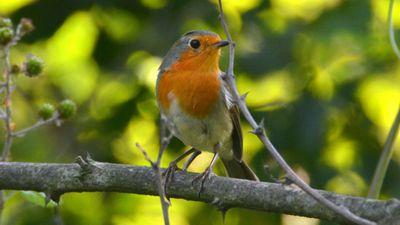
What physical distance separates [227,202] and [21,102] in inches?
128

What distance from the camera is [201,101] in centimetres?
521

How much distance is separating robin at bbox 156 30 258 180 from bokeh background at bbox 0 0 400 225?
0.29 m

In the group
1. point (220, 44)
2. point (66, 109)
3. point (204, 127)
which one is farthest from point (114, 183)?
point (220, 44)

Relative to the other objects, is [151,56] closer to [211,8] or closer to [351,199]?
[211,8]

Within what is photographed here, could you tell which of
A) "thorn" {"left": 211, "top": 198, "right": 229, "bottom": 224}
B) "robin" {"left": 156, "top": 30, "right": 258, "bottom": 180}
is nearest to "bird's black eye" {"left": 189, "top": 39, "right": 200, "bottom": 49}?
"robin" {"left": 156, "top": 30, "right": 258, "bottom": 180}

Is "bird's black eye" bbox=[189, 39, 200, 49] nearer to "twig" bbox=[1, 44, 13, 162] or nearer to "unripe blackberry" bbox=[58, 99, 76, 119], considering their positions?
"unripe blackberry" bbox=[58, 99, 76, 119]

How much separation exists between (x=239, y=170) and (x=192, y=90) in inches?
28.9

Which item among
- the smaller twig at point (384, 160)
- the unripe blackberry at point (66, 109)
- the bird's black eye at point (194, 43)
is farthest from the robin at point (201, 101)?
the smaller twig at point (384, 160)

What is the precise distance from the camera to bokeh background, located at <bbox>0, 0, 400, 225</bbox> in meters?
5.70

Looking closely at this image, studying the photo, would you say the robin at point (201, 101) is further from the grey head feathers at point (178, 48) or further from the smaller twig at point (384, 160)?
the smaller twig at point (384, 160)

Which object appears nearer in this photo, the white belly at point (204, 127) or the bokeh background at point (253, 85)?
the white belly at point (204, 127)

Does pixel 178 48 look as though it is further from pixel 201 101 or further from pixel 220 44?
pixel 201 101

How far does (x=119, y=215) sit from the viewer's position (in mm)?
6051

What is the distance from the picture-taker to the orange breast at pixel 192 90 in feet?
17.0
